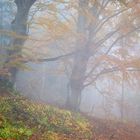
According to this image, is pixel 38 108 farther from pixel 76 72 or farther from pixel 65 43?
pixel 65 43

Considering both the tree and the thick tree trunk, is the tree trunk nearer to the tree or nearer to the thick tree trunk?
the tree

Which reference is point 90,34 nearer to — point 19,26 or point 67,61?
point 67,61

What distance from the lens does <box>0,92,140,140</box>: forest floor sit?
11219mm

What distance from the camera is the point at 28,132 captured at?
11.2m

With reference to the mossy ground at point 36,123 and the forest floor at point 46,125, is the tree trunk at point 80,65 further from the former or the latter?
the mossy ground at point 36,123

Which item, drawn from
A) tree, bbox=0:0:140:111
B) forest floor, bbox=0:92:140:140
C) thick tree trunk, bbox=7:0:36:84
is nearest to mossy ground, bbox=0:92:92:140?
forest floor, bbox=0:92:140:140

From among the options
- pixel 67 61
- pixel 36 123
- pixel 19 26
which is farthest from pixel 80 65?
pixel 36 123

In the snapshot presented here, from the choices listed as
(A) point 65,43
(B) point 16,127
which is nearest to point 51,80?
(A) point 65,43

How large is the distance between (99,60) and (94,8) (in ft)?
9.96

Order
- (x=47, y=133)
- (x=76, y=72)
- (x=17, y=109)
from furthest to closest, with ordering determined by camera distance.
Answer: (x=76, y=72) → (x=17, y=109) → (x=47, y=133)

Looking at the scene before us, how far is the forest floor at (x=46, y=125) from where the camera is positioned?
1122cm

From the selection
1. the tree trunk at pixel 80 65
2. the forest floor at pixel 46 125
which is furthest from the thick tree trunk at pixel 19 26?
the tree trunk at pixel 80 65

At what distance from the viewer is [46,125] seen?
1338 cm

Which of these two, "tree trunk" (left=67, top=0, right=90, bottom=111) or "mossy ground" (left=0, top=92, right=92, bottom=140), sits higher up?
"tree trunk" (left=67, top=0, right=90, bottom=111)
